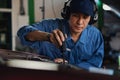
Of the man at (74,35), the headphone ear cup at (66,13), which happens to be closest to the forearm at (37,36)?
the man at (74,35)

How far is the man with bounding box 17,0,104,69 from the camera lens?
2.59ft

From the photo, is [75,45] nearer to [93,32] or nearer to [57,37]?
[93,32]

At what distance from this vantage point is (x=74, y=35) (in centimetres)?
85

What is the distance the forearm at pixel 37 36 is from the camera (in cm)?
71

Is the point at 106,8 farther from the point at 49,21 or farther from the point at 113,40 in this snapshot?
the point at 49,21

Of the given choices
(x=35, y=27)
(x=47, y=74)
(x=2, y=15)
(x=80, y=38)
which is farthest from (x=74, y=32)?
(x=47, y=74)

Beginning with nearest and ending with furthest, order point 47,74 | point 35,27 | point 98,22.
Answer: point 47,74, point 35,27, point 98,22

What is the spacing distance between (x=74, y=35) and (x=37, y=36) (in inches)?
6.3

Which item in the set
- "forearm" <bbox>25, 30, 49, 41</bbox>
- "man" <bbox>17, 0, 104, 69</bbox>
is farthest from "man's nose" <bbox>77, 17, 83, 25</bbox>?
"forearm" <bbox>25, 30, 49, 41</bbox>

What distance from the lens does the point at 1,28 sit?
33.9 inches

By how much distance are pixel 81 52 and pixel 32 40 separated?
194 millimetres

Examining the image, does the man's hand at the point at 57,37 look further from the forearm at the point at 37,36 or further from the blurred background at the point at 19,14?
the blurred background at the point at 19,14

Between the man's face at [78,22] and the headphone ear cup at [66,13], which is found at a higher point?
the headphone ear cup at [66,13]

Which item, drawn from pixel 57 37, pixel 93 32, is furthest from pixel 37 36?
pixel 93 32
